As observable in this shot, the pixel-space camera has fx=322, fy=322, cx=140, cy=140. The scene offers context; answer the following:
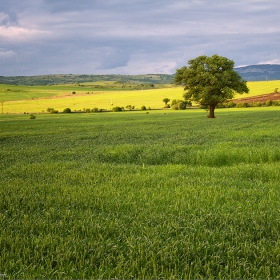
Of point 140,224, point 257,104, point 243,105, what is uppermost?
point 257,104

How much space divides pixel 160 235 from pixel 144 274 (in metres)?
1.27

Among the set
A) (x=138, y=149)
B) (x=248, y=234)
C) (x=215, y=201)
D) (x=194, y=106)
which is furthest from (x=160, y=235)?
(x=194, y=106)

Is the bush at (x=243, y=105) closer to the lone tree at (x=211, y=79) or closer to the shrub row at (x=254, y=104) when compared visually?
the shrub row at (x=254, y=104)

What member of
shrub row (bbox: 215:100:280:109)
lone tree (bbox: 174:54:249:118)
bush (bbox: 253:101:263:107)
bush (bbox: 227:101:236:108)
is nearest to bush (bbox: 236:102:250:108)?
shrub row (bbox: 215:100:280:109)

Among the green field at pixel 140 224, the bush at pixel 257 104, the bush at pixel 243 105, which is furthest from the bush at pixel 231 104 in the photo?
the green field at pixel 140 224

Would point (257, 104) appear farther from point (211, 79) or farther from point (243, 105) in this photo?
point (211, 79)

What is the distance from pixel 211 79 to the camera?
5297 cm

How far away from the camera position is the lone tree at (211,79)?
53.2 m

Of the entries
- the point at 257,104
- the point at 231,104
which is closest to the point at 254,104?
the point at 257,104

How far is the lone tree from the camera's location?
5319cm

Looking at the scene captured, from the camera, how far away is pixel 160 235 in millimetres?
5531

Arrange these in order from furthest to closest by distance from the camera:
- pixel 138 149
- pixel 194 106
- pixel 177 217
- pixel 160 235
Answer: pixel 194 106, pixel 138 149, pixel 177 217, pixel 160 235

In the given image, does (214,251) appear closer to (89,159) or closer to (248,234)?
(248,234)

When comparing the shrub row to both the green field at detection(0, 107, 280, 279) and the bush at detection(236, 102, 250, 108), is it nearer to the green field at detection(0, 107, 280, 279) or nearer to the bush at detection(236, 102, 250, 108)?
the bush at detection(236, 102, 250, 108)
